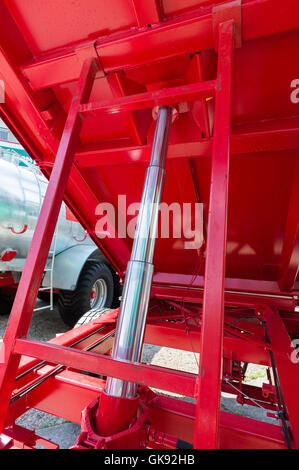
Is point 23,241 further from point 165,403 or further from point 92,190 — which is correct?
point 165,403

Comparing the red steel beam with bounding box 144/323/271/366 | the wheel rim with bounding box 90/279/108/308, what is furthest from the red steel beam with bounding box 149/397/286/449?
the wheel rim with bounding box 90/279/108/308

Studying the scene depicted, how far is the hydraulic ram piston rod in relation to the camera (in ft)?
3.42

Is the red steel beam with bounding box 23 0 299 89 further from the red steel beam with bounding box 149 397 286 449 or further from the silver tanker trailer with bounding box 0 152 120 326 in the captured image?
the red steel beam with bounding box 149 397 286 449

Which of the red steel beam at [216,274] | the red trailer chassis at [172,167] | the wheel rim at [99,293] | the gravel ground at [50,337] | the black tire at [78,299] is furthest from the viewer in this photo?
the wheel rim at [99,293]

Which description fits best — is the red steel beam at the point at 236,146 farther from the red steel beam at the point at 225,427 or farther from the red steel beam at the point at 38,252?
the red steel beam at the point at 225,427

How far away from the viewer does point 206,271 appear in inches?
34.8

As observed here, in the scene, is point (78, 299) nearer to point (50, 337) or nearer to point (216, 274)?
point (50, 337)

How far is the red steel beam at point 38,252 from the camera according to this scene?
38.5 inches

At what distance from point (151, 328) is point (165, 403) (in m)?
A: 0.99

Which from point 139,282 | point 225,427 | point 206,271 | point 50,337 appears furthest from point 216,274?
point 50,337

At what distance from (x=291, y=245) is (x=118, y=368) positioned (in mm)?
1568

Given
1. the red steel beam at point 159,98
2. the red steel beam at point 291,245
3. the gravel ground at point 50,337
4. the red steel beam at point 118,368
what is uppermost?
the red steel beam at point 159,98

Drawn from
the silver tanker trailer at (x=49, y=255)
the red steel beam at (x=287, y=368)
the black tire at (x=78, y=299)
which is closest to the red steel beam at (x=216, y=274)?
the red steel beam at (x=287, y=368)

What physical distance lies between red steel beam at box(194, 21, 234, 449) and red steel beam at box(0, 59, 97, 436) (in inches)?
26.5
